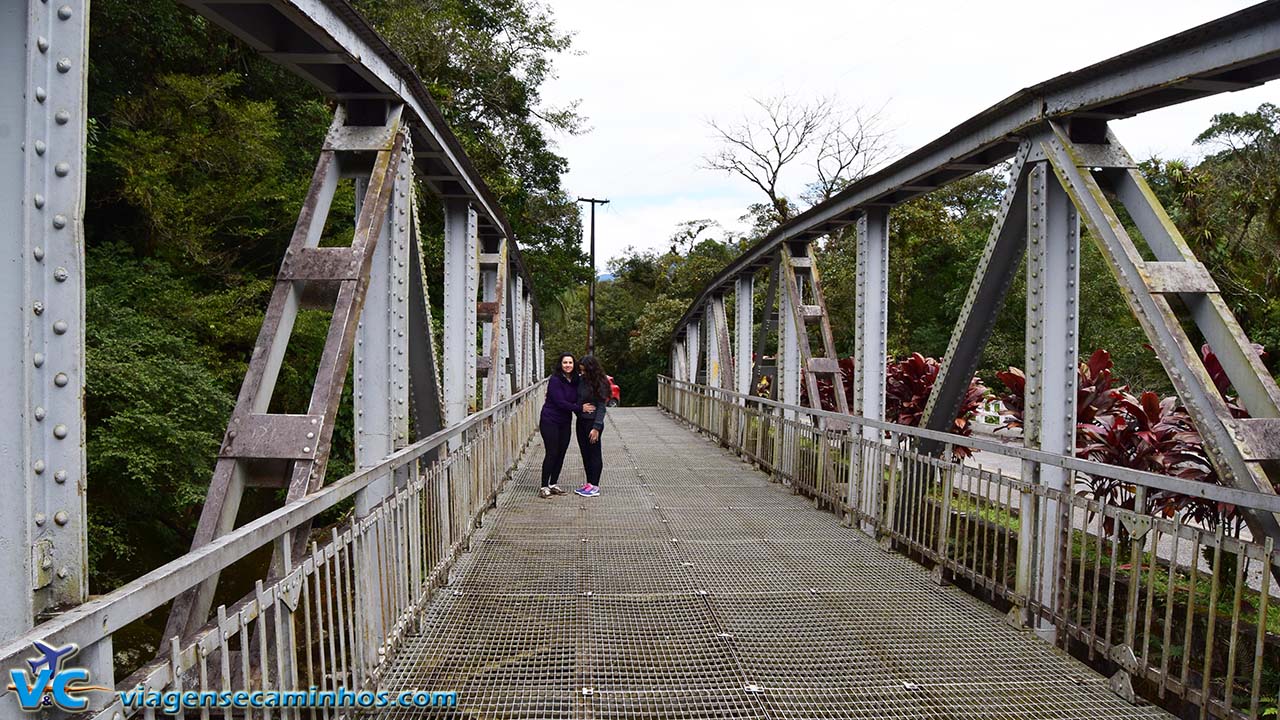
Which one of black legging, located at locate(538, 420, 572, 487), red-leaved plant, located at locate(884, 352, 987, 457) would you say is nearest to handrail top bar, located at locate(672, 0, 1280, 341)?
red-leaved plant, located at locate(884, 352, 987, 457)

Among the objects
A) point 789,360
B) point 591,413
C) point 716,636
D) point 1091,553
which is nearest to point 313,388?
point 716,636

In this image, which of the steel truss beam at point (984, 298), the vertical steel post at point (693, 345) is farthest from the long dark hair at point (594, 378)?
the vertical steel post at point (693, 345)

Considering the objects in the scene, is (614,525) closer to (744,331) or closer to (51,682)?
(51,682)

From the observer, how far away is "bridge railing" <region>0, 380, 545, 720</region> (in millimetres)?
1732

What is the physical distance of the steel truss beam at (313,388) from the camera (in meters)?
2.85

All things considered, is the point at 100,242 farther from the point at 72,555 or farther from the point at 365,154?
the point at 72,555

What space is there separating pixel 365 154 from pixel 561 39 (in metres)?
20.8

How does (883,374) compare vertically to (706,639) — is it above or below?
above

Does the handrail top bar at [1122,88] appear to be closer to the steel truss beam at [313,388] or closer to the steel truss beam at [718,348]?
the steel truss beam at [313,388]

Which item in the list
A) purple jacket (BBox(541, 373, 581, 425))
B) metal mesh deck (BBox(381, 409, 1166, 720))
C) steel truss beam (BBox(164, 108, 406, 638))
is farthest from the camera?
purple jacket (BBox(541, 373, 581, 425))

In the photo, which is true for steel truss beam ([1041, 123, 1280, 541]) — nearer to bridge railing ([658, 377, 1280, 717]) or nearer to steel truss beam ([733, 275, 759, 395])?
bridge railing ([658, 377, 1280, 717])

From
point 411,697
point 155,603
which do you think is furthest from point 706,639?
point 155,603

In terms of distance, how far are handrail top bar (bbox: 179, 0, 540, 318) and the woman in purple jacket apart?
3.19m

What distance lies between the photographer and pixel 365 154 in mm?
4336
